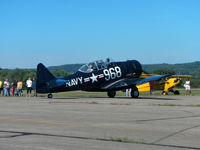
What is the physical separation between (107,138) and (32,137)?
5.00ft

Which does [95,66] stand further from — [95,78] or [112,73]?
[112,73]

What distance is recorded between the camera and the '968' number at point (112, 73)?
26.0 meters

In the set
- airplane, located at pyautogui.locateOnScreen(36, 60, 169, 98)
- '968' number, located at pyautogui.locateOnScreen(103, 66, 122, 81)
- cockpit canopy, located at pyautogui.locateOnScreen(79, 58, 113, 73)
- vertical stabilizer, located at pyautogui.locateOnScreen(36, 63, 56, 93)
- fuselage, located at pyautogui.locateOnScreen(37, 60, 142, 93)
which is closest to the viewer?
fuselage, located at pyautogui.locateOnScreen(37, 60, 142, 93)

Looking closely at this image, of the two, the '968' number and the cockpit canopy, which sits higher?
the cockpit canopy

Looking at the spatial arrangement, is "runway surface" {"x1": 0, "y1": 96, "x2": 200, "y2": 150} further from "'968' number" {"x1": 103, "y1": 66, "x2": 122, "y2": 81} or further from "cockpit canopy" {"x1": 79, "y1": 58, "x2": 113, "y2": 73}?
"'968' number" {"x1": 103, "y1": 66, "x2": 122, "y2": 81}

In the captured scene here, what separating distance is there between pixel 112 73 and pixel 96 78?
1.47 meters

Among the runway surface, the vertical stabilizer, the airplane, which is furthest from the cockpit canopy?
the runway surface

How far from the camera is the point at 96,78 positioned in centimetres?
2542

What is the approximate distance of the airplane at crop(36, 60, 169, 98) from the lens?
79.9 ft

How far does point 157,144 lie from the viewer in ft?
23.4

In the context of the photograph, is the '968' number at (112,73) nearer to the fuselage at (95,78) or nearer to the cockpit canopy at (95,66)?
the fuselage at (95,78)

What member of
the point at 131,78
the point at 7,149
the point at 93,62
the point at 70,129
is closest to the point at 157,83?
the point at 131,78

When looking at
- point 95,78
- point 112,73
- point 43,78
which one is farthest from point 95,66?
point 43,78

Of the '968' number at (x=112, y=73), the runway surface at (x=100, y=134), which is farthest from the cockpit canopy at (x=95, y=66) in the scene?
the runway surface at (x=100, y=134)
